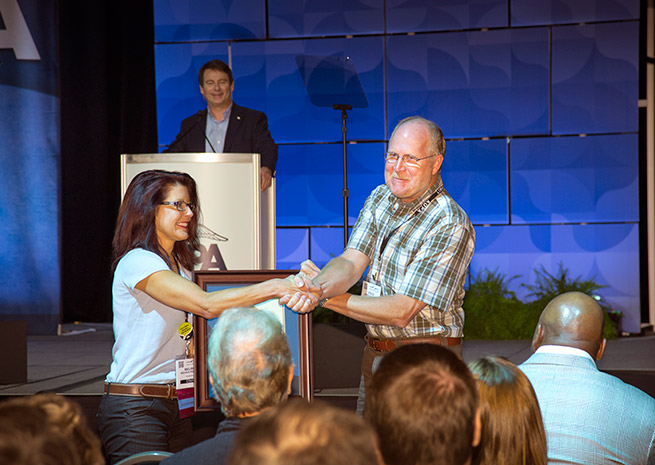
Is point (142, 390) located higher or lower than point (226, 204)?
lower

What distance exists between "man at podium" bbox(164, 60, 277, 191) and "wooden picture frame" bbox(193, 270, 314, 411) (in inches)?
Answer: 83.2

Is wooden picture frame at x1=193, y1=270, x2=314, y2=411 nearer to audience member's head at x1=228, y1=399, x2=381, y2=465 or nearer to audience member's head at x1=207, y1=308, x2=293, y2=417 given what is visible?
audience member's head at x1=207, y1=308, x2=293, y2=417

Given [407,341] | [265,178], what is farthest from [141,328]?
[265,178]

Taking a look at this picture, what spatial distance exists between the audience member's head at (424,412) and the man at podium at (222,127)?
339 cm

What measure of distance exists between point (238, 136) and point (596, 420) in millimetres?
3157

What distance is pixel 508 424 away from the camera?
1457 mm

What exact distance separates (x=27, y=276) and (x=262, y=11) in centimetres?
363

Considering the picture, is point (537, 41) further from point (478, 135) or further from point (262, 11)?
point (262, 11)

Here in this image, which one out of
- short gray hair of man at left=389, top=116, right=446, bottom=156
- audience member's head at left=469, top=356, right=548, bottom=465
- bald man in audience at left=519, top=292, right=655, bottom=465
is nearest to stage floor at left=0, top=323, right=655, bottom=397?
short gray hair of man at left=389, top=116, right=446, bottom=156

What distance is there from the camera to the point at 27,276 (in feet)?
23.4

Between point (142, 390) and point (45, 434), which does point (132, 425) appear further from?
point (45, 434)

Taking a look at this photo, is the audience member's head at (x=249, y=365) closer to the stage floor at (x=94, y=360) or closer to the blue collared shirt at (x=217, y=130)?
the stage floor at (x=94, y=360)

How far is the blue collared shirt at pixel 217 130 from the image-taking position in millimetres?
4676

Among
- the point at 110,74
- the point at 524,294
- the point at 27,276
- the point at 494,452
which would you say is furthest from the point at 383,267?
the point at 110,74
